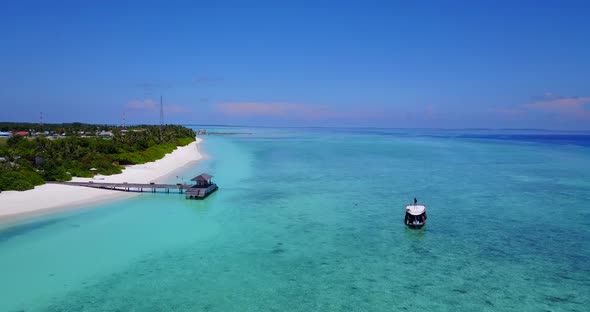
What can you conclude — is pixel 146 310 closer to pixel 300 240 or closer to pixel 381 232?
pixel 300 240

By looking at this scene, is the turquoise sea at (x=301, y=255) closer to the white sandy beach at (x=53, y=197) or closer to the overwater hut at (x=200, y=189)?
the overwater hut at (x=200, y=189)

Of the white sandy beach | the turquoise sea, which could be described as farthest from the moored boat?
the white sandy beach

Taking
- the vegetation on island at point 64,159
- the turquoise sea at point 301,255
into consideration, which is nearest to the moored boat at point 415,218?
the turquoise sea at point 301,255

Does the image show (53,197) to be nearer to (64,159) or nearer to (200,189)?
(200,189)

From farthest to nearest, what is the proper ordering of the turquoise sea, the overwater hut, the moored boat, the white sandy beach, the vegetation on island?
the overwater hut → the vegetation on island → the white sandy beach → the moored boat → the turquoise sea

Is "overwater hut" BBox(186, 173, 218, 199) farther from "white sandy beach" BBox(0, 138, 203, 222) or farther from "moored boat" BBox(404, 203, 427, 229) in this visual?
"moored boat" BBox(404, 203, 427, 229)

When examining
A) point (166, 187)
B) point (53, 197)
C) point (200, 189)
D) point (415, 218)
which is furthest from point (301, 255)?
point (53, 197)

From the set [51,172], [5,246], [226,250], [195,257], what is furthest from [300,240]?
[51,172]
